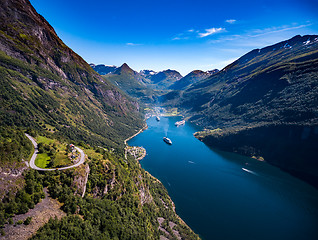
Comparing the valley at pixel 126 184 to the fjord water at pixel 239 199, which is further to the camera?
the fjord water at pixel 239 199

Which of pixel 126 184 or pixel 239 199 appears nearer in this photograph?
pixel 126 184

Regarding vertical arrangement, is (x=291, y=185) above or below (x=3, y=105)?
below

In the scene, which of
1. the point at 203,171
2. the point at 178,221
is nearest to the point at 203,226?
the point at 178,221

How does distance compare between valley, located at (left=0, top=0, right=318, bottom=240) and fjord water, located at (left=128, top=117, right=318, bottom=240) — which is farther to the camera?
fjord water, located at (left=128, top=117, right=318, bottom=240)

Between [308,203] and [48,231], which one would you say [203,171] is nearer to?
[308,203]

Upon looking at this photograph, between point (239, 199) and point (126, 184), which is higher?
point (126, 184)

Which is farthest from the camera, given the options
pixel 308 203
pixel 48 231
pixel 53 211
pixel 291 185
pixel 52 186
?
pixel 291 185

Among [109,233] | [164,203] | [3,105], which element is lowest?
[164,203]

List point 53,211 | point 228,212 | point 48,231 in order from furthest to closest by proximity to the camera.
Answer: point 228,212, point 53,211, point 48,231
